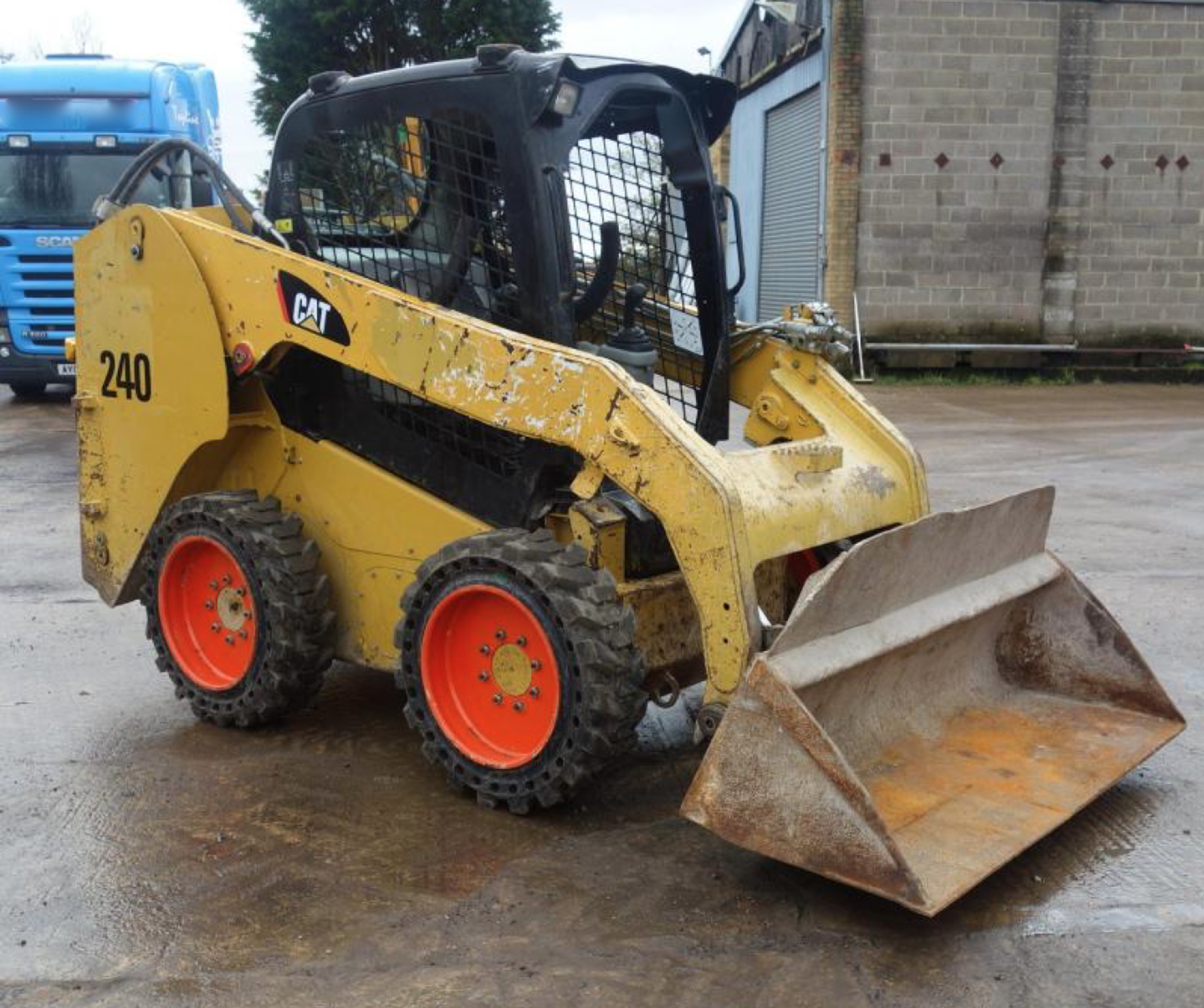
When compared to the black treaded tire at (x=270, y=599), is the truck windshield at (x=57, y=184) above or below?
above

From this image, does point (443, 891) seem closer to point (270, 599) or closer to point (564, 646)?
point (564, 646)

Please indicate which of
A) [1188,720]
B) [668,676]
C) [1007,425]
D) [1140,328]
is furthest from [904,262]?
[668,676]

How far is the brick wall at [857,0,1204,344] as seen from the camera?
703 inches

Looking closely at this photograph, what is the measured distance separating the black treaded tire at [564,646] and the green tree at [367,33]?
24.4 meters

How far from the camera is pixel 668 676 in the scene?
4246 mm

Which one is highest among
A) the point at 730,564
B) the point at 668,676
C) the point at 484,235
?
the point at 484,235

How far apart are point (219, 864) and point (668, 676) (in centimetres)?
141

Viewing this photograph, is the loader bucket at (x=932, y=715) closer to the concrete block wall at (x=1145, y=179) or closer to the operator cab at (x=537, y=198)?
the operator cab at (x=537, y=198)

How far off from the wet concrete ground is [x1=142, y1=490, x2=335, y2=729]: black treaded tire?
0.14m

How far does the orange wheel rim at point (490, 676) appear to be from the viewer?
401 cm

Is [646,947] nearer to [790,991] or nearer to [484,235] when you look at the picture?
[790,991]

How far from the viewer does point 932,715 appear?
4.42 meters

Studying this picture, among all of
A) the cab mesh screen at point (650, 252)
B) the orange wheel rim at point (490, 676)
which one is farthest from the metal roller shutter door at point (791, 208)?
the orange wheel rim at point (490, 676)

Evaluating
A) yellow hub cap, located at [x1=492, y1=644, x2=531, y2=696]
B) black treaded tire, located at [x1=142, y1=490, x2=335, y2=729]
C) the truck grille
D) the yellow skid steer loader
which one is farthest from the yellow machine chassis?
the truck grille
